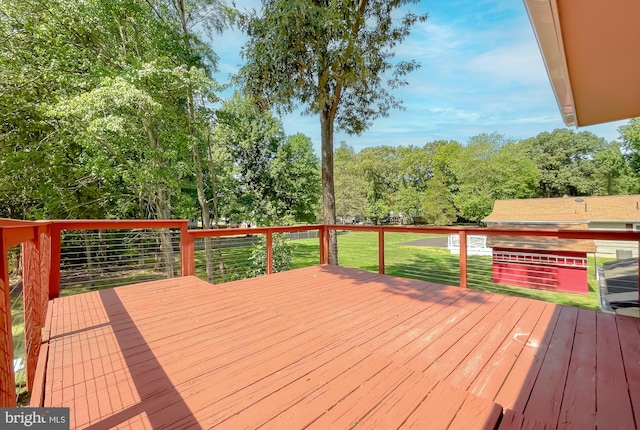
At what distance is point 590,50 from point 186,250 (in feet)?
14.5

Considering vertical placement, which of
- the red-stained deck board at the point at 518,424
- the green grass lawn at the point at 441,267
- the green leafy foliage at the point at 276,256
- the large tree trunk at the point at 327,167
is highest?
the large tree trunk at the point at 327,167

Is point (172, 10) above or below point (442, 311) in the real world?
above

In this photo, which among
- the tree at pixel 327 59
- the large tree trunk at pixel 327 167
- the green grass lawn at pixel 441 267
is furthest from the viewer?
the green grass lawn at pixel 441 267

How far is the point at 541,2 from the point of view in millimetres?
1345

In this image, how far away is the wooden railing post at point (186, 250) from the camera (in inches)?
150

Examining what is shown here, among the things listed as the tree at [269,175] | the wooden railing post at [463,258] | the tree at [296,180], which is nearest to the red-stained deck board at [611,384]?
the wooden railing post at [463,258]

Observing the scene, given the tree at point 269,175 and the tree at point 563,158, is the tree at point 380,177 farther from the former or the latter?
the tree at point 269,175

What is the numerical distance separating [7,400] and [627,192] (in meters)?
35.8

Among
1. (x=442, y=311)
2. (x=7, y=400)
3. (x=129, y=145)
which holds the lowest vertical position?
(x=442, y=311)

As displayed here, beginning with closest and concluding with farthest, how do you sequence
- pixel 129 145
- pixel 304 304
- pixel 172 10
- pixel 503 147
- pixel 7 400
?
pixel 7 400
pixel 304 304
pixel 129 145
pixel 172 10
pixel 503 147

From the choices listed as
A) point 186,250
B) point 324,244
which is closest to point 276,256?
point 324,244

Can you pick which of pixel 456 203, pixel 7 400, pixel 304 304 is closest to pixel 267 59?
pixel 304 304

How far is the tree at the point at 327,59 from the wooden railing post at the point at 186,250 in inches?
106

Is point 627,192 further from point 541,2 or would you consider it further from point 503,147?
point 541,2
